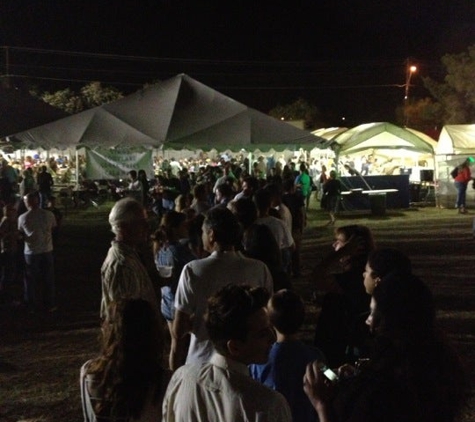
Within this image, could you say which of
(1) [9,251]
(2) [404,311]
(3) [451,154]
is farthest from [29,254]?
(3) [451,154]

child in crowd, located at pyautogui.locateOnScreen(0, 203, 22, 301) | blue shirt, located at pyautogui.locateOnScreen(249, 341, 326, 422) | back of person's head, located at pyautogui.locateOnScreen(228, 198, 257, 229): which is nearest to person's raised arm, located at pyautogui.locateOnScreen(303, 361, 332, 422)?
blue shirt, located at pyautogui.locateOnScreen(249, 341, 326, 422)

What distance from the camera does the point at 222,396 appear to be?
2369 millimetres

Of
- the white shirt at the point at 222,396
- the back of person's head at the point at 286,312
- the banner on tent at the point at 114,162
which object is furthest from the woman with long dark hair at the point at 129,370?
the banner on tent at the point at 114,162

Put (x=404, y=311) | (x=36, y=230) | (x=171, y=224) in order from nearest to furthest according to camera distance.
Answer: (x=404, y=311) < (x=171, y=224) < (x=36, y=230)

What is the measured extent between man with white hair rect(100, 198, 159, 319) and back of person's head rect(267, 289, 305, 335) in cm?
74

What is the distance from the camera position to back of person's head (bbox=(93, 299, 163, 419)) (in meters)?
2.79

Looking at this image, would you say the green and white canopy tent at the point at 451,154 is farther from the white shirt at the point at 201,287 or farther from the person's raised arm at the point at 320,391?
the person's raised arm at the point at 320,391

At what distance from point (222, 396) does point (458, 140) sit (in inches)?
1148

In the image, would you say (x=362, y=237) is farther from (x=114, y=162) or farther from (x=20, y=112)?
(x=20, y=112)

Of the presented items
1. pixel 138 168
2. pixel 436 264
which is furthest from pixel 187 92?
pixel 436 264

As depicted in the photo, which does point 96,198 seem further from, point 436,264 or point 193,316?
point 193,316

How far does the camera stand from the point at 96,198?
27438 millimetres

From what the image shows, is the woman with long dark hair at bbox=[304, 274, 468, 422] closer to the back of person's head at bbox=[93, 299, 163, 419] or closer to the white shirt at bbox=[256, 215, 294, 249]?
the back of person's head at bbox=[93, 299, 163, 419]

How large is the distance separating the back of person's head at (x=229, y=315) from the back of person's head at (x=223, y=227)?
176 centimetres
